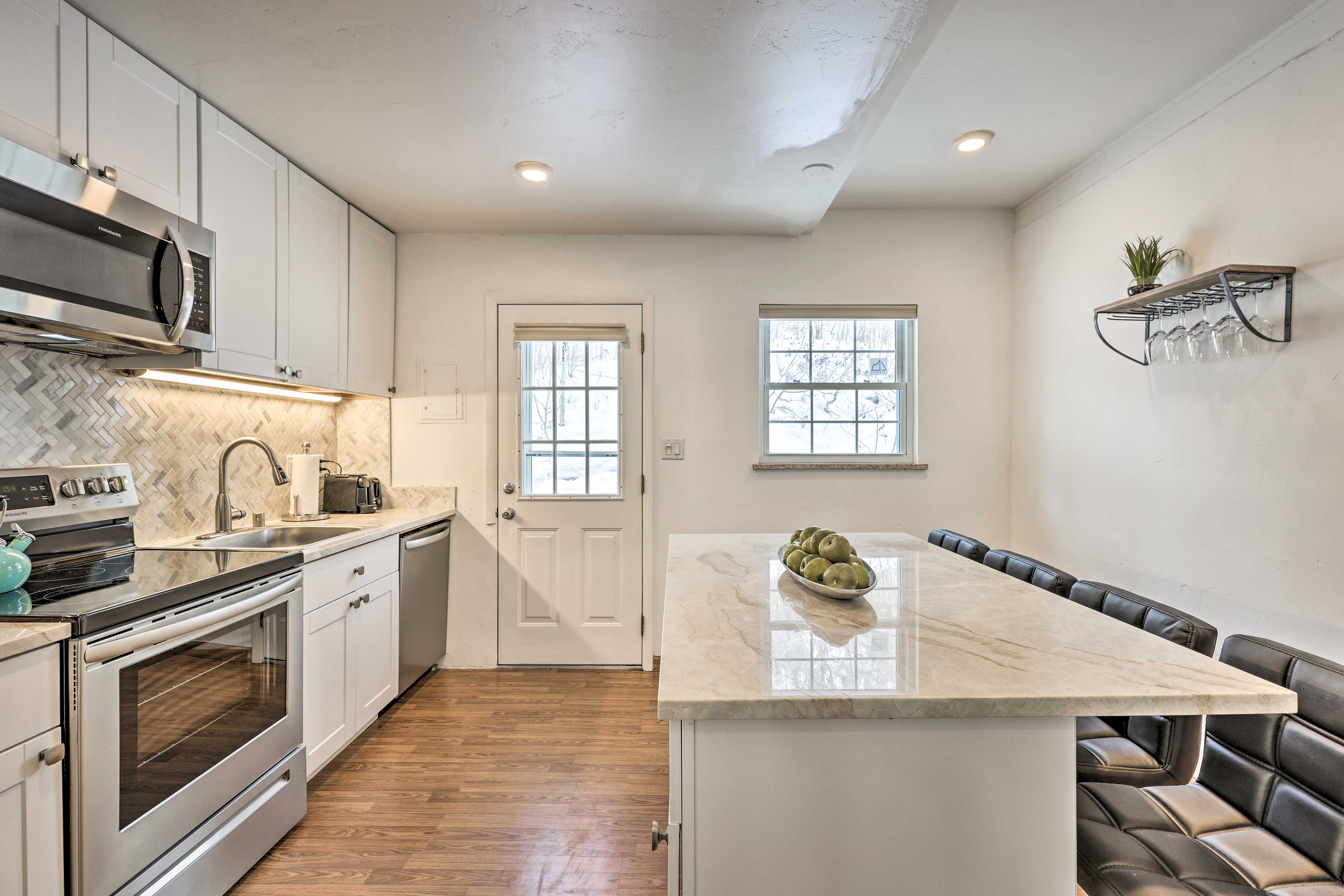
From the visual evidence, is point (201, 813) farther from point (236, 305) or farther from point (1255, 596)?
point (1255, 596)

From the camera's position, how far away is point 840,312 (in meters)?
3.34

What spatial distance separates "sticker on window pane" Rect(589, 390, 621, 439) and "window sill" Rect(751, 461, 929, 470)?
0.80 metres

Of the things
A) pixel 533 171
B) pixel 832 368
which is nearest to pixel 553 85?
pixel 533 171

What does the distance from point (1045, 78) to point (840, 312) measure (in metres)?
1.41

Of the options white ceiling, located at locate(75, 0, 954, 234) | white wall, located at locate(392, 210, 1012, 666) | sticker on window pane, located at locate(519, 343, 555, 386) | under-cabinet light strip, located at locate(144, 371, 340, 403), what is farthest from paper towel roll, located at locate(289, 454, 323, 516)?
white ceiling, located at locate(75, 0, 954, 234)

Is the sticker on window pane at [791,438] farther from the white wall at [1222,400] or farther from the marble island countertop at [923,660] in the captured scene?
the marble island countertop at [923,660]

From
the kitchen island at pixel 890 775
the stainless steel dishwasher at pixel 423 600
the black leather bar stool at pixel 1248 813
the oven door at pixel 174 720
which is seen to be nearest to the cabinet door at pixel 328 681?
the oven door at pixel 174 720

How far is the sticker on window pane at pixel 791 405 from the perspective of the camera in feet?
11.2

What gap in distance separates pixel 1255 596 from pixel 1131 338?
108cm

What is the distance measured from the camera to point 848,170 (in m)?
2.49

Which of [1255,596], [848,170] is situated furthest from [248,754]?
[1255,596]

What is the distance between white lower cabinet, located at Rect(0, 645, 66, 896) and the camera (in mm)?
1112

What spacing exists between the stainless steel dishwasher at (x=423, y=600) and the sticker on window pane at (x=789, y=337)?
206cm

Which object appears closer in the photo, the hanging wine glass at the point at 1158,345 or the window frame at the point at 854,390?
the hanging wine glass at the point at 1158,345
